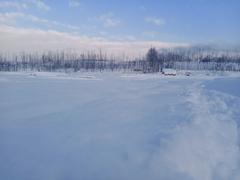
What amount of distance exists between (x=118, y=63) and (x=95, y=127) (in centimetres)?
8437

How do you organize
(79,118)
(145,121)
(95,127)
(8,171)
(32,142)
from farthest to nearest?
(79,118) < (145,121) < (95,127) < (32,142) < (8,171)

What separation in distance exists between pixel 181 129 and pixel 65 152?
3.00 m

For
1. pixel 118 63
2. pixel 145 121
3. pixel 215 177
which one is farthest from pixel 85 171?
pixel 118 63

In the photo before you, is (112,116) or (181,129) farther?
(112,116)

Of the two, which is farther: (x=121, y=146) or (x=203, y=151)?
(x=121, y=146)

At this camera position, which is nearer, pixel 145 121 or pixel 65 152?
pixel 65 152

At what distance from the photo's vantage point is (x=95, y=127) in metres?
8.19

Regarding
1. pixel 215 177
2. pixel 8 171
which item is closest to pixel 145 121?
pixel 215 177

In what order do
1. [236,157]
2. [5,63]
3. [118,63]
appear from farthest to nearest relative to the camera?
[118,63], [5,63], [236,157]

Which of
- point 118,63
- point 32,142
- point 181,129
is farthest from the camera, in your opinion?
point 118,63

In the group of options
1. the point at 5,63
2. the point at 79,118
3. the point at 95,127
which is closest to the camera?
the point at 95,127

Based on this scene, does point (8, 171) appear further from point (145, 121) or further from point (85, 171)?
point (145, 121)

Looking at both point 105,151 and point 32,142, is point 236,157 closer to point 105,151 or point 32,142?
point 105,151

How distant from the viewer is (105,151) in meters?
6.04
